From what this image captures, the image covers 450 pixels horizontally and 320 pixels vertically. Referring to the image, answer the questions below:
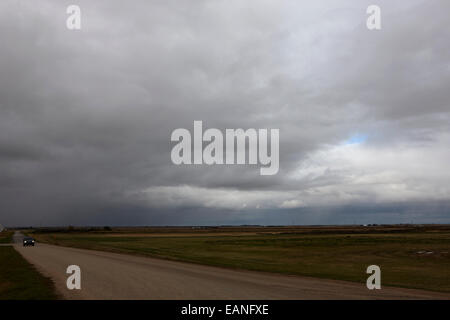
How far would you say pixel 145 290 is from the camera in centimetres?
1953

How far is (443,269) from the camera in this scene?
31.0 meters

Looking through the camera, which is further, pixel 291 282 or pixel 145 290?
pixel 291 282

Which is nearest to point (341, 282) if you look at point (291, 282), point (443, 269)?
point (291, 282)
